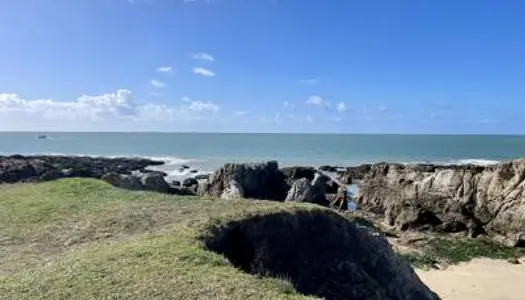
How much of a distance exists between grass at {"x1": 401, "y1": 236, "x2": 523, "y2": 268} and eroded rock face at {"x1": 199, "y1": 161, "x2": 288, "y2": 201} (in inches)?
608

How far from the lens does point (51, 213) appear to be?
1888 cm

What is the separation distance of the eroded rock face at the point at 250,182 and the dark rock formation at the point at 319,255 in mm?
27682

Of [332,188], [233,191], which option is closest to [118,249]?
[233,191]

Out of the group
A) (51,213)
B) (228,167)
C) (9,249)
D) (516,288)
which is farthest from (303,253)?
(228,167)

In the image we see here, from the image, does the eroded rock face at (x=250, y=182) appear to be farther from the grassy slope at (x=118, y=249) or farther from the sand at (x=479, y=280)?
the grassy slope at (x=118, y=249)

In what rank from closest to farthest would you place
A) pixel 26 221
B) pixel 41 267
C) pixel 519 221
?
1. pixel 41 267
2. pixel 26 221
3. pixel 519 221

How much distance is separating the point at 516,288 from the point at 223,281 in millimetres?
18666

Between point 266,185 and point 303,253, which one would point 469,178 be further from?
point 303,253

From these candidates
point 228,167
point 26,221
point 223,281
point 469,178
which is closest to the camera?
A: point 223,281

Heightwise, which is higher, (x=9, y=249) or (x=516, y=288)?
(x=9, y=249)

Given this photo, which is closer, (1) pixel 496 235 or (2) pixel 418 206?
(1) pixel 496 235

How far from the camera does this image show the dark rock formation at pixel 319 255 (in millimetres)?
14016

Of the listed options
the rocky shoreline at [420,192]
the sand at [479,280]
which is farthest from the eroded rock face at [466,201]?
the sand at [479,280]

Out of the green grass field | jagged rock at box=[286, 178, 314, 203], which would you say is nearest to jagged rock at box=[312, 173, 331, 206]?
jagged rock at box=[286, 178, 314, 203]
